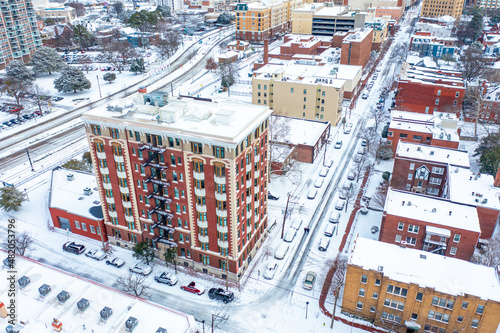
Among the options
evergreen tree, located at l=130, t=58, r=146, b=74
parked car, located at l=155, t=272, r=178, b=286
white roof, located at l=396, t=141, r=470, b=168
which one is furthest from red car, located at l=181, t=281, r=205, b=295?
evergreen tree, located at l=130, t=58, r=146, b=74

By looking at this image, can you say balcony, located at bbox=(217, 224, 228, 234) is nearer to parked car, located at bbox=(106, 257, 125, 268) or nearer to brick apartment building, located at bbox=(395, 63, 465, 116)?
parked car, located at bbox=(106, 257, 125, 268)

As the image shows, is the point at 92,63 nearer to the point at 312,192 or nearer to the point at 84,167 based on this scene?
the point at 84,167

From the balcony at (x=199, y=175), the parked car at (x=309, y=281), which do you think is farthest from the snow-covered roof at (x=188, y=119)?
the parked car at (x=309, y=281)

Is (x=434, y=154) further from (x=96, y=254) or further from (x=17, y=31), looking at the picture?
(x=17, y=31)

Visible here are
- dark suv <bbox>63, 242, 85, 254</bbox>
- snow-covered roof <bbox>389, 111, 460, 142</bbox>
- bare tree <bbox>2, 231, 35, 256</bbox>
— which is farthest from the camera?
snow-covered roof <bbox>389, 111, 460, 142</bbox>

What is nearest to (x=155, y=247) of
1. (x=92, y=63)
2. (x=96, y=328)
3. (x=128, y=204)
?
(x=128, y=204)

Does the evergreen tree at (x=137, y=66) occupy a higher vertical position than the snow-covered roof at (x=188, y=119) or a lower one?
lower

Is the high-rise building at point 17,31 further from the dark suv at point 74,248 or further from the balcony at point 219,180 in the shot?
the balcony at point 219,180
